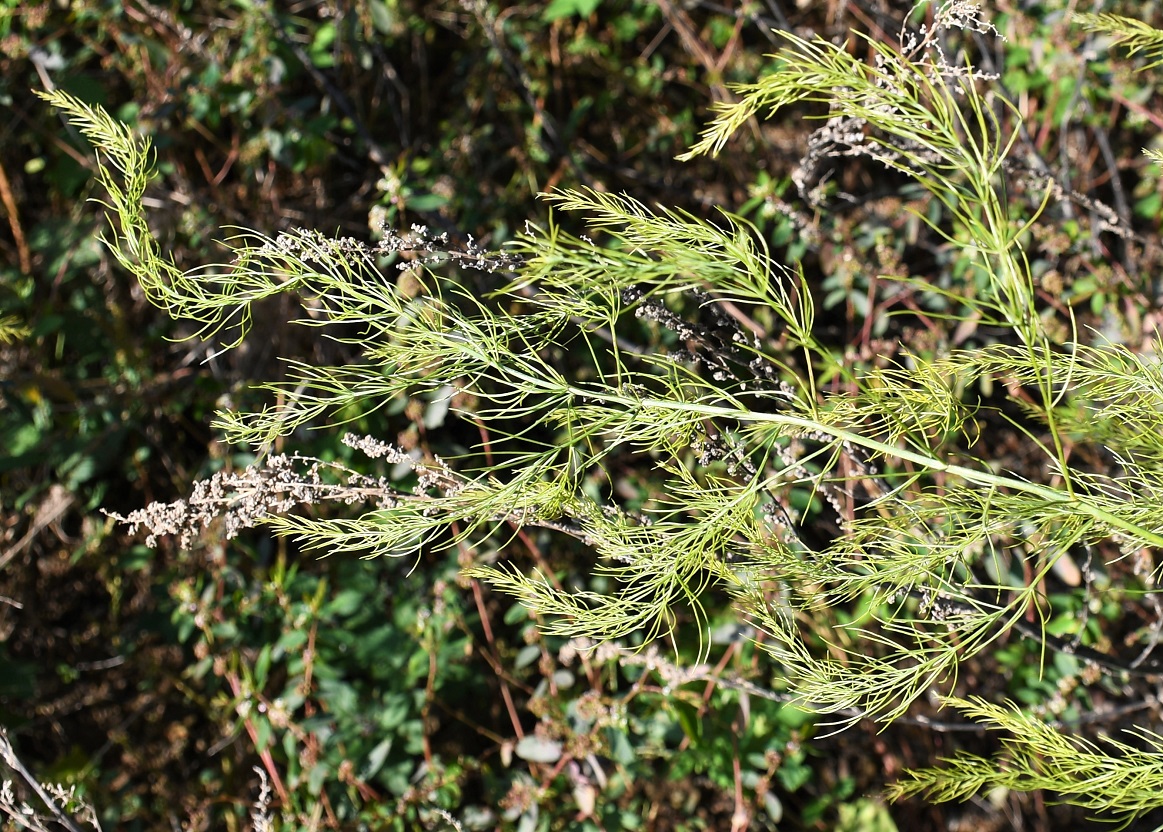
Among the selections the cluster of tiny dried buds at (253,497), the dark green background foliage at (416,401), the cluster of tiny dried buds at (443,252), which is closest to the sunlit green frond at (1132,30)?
the dark green background foliage at (416,401)

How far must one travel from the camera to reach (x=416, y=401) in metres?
1.77

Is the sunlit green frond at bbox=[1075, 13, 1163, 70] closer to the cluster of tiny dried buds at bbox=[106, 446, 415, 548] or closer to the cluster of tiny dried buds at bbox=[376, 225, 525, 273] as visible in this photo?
the cluster of tiny dried buds at bbox=[376, 225, 525, 273]

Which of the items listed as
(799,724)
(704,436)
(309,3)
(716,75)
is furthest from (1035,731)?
(309,3)

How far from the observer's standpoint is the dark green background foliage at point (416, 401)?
1758 millimetres

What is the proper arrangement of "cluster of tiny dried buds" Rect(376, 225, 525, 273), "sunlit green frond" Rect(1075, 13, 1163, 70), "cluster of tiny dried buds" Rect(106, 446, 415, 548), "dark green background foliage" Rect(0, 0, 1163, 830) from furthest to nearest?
"dark green background foliage" Rect(0, 0, 1163, 830), "sunlit green frond" Rect(1075, 13, 1163, 70), "cluster of tiny dried buds" Rect(106, 446, 415, 548), "cluster of tiny dried buds" Rect(376, 225, 525, 273)

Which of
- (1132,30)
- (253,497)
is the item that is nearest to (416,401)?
(253,497)

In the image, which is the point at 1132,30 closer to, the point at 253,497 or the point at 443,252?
the point at 443,252

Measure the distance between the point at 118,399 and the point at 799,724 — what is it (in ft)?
5.20

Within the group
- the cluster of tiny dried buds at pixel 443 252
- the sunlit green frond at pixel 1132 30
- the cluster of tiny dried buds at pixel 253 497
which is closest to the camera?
the cluster of tiny dried buds at pixel 443 252

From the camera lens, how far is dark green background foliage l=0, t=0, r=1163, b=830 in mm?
1758

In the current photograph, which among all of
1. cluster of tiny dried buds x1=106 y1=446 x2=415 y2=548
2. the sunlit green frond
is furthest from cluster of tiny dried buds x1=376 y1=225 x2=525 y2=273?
the sunlit green frond

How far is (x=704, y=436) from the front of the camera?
3.07ft

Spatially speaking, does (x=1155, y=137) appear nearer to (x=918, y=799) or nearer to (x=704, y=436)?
(x=918, y=799)

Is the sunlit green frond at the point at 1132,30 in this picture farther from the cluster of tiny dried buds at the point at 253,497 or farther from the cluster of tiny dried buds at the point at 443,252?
the cluster of tiny dried buds at the point at 253,497
